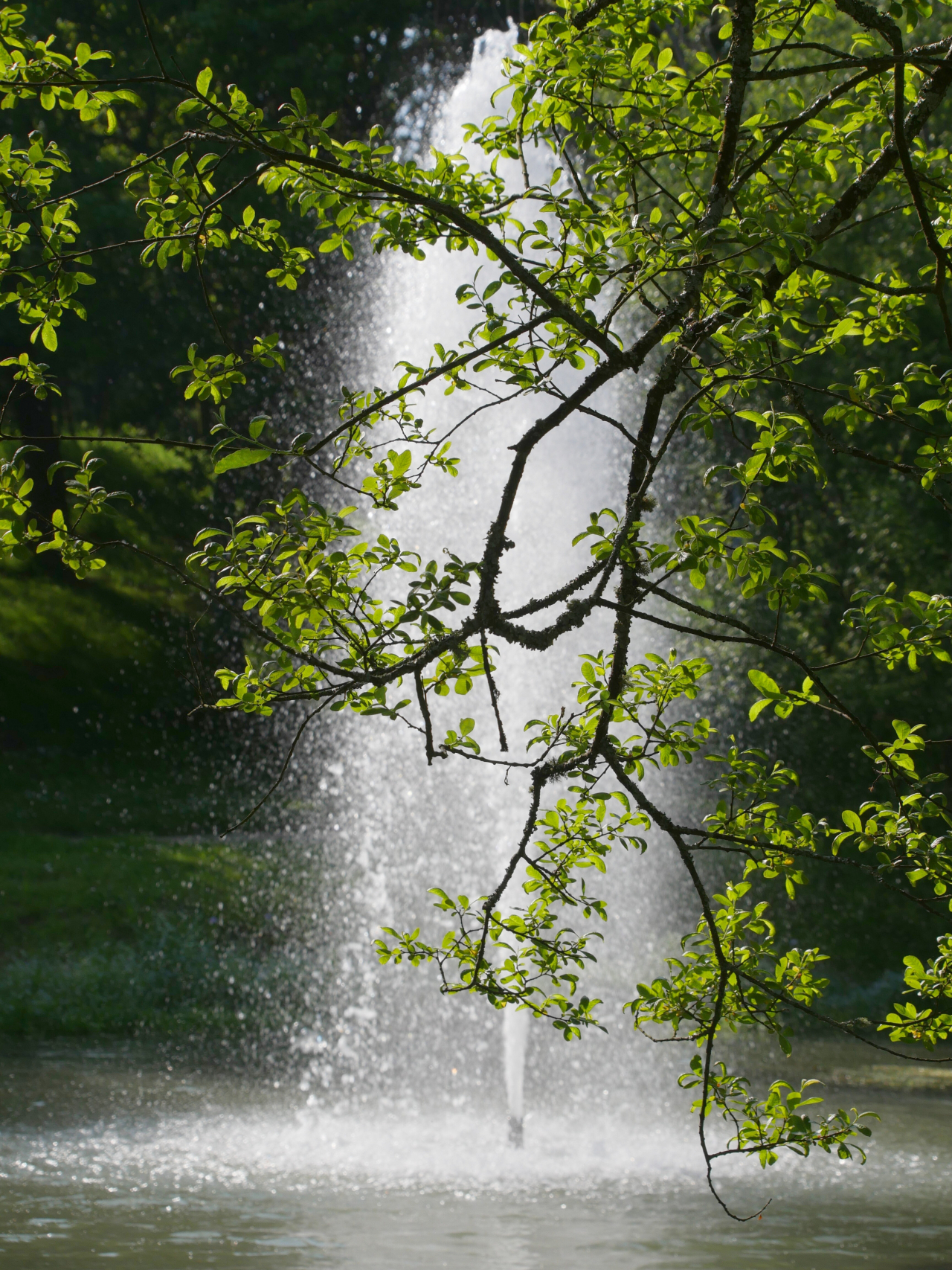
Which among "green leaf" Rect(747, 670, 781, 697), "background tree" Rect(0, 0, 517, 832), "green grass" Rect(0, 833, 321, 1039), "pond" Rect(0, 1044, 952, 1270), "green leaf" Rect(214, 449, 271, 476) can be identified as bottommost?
"pond" Rect(0, 1044, 952, 1270)

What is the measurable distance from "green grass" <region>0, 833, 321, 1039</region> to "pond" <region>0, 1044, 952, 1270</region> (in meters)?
1.86

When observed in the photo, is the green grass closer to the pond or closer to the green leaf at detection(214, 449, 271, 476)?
the pond

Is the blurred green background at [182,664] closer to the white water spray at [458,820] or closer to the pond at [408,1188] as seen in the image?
the white water spray at [458,820]

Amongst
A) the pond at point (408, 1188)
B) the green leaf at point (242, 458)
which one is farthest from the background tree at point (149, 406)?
the green leaf at point (242, 458)

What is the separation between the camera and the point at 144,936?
11.8 meters

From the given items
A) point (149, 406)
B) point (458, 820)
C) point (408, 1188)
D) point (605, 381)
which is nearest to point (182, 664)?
point (149, 406)

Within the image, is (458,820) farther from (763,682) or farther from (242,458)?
(242,458)

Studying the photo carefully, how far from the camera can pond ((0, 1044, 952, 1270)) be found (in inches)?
210

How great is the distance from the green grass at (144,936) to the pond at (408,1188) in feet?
6.10

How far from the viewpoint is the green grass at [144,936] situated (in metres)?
10.4

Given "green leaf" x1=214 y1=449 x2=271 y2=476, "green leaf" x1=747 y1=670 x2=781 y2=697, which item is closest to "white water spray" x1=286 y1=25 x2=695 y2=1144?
"green leaf" x1=747 y1=670 x2=781 y2=697

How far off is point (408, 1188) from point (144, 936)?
628 centimetres

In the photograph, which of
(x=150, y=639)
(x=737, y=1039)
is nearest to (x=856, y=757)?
(x=737, y=1039)

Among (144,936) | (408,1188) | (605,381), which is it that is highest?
(144,936)
